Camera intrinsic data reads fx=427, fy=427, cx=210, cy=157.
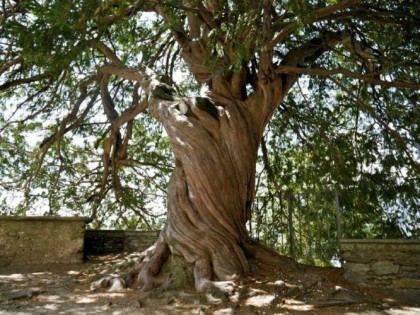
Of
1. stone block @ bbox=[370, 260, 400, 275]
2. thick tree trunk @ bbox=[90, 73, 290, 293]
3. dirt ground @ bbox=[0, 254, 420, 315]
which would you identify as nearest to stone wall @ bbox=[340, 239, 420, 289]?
stone block @ bbox=[370, 260, 400, 275]

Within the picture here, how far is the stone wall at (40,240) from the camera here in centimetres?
722

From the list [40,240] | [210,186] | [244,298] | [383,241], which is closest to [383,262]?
[383,241]

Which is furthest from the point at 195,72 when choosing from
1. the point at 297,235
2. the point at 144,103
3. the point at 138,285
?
the point at 138,285

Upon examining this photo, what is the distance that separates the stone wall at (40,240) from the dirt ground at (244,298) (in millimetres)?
1201

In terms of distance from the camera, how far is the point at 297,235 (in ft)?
23.8

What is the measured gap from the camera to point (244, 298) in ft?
15.6

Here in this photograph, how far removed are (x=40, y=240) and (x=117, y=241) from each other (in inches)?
59.5

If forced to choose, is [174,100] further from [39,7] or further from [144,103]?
[39,7]

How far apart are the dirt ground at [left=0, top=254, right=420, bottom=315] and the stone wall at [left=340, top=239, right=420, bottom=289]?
155 millimetres

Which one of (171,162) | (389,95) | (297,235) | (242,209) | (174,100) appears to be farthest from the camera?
(171,162)

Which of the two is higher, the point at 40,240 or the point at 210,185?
the point at 210,185

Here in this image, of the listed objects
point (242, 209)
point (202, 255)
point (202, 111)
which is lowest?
point (202, 255)

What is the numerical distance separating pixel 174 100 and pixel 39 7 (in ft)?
7.53

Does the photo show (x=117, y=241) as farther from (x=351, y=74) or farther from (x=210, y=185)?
(x=351, y=74)
